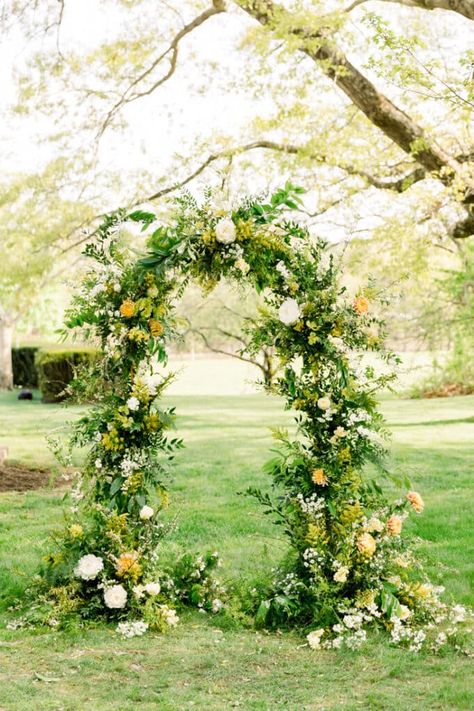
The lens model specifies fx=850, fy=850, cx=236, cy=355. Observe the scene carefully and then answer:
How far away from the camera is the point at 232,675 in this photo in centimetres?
417

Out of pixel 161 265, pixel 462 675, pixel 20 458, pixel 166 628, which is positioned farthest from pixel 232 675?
pixel 20 458

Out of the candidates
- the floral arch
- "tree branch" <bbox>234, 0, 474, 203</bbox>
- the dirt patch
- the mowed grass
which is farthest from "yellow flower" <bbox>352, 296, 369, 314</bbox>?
the dirt patch

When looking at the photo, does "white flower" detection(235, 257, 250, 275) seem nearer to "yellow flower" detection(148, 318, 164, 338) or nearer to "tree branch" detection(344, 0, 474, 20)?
"yellow flower" detection(148, 318, 164, 338)

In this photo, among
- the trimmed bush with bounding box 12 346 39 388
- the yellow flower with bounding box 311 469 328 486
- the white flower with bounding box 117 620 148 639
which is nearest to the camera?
the white flower with bounding box 117 620 148 639

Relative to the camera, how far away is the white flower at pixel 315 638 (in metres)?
4.55

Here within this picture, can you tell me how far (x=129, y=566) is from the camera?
16.5 ft

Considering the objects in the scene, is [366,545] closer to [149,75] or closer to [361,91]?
[361,91]

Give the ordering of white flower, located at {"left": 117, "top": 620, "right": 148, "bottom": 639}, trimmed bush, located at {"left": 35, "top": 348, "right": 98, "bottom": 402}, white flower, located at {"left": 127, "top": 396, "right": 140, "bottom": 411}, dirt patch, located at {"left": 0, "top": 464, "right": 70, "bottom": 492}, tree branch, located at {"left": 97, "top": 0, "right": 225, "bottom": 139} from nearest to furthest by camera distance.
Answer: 1. white flower, located at {"left": 117, "top": 620, "right": 148, "bottom": 639}
2. white flower, located at {"left": 127, "top": 396, "right": 140, "bottom": 411}
3. dirt patch, located at {"left": 0, "top": 464, "right": 70, "bottom": 492}
4. tree branch, located at {"left": 97, "top": 0, "right": 225, "bottom": 139}
5. trimmed bush, located at {"left": 35, "top": 348, "right": 98, "bottom": 402}

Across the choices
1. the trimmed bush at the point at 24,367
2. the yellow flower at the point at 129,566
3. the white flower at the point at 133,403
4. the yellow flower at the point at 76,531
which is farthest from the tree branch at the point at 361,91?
the trimmed bush at the point at 24,367

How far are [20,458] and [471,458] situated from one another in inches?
228

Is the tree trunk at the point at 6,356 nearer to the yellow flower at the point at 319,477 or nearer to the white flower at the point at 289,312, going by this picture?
the white flower at the point at 289,312

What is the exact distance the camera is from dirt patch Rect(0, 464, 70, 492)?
361 inches

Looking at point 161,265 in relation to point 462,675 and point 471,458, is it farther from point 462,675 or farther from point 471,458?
point 471,458

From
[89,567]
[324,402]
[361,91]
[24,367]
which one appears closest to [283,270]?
[324,402]
